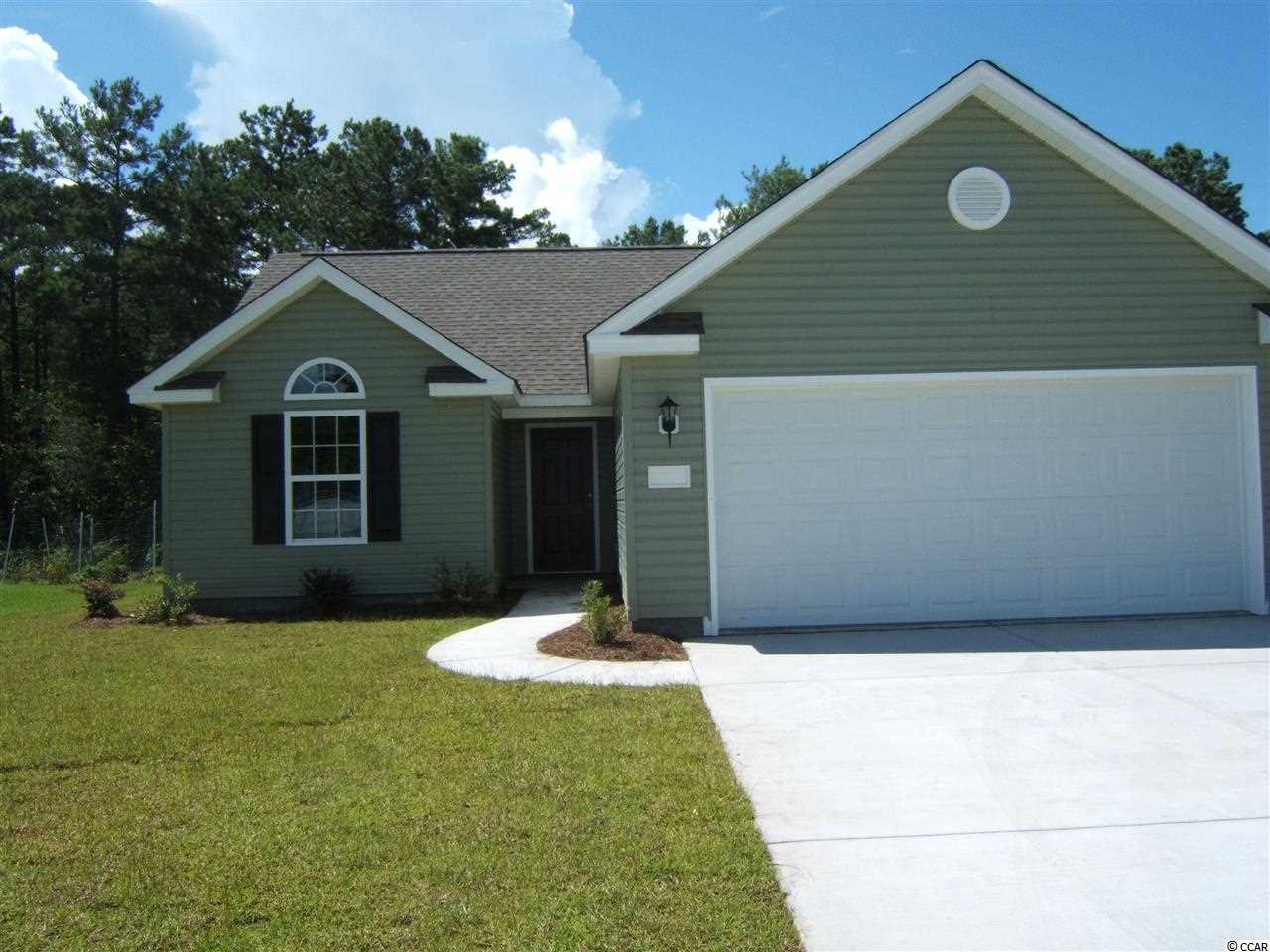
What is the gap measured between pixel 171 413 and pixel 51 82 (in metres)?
26.7

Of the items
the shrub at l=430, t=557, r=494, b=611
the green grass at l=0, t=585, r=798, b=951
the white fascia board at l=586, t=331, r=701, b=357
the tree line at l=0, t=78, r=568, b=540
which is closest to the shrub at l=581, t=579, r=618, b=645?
the green grass at l=0, t=585, r=798, b=951

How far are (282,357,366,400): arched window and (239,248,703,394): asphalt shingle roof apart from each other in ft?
6.37

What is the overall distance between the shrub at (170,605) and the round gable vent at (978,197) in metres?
9.46

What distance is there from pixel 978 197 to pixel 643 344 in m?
3.56

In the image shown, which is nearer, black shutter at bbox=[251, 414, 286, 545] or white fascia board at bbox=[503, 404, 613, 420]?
black shutter at bbox=[251, 414, 286, 545]

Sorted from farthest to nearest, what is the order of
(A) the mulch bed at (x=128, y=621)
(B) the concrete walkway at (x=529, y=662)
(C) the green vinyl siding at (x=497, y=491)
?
(C) the green vinyl siding at (x=497, y=491) → (A) the mulch bed at (x=128, y=621) → (B) the concrete walkway at (x=529, y=662)

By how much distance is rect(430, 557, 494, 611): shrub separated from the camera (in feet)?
37.4

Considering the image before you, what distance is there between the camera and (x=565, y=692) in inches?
266

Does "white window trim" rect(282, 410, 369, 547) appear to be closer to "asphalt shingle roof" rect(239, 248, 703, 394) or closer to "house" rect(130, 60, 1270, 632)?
"asphalt shingle roof" rect(239, 248, 703, 394)

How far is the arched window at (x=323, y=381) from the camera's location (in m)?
11.7

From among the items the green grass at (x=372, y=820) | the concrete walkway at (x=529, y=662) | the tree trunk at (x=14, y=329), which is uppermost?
the tree trunk at (x=14, y=329)

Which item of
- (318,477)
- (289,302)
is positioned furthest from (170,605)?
(289,302)

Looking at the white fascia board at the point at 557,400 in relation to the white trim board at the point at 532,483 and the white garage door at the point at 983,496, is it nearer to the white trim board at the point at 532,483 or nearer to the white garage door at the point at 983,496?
the white trim board at the point at 532,483

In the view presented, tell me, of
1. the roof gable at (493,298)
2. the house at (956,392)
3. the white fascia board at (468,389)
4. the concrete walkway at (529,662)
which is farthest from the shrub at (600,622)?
the roof gable at (493,298)
